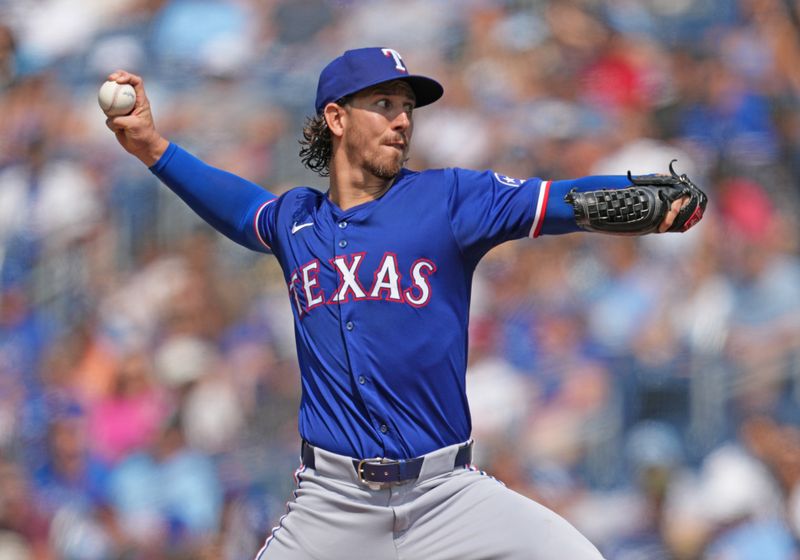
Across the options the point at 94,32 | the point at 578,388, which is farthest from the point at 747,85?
the point at 94,32

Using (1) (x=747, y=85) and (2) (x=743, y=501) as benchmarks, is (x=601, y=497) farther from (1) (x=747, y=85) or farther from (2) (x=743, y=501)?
(1) (x=747, y=85)

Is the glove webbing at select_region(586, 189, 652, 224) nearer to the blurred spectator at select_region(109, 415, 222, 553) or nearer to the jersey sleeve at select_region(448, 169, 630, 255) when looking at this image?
the jersey sleeve at select_region(448, 169, 630, 255)

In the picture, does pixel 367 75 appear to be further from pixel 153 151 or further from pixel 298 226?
pixel 153 151

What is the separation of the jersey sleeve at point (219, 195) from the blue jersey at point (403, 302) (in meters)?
0.34

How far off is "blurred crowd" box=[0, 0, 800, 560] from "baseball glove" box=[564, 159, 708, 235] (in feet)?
9.80

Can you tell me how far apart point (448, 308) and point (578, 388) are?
9.53 feet

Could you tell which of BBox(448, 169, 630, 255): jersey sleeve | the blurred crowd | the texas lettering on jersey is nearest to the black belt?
the texas lettering on jersey

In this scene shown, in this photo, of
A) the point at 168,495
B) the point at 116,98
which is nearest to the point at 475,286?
the point at 168,495

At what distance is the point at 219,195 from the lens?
350 cm

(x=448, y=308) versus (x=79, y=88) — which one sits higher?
(x=79, y=88)

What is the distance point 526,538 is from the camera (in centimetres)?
283

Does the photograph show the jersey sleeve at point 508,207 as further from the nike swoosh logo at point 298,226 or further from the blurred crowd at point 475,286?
the blurred crowd at point 475,286

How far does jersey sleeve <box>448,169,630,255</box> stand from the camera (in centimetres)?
296

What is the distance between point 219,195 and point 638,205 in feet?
4.52
